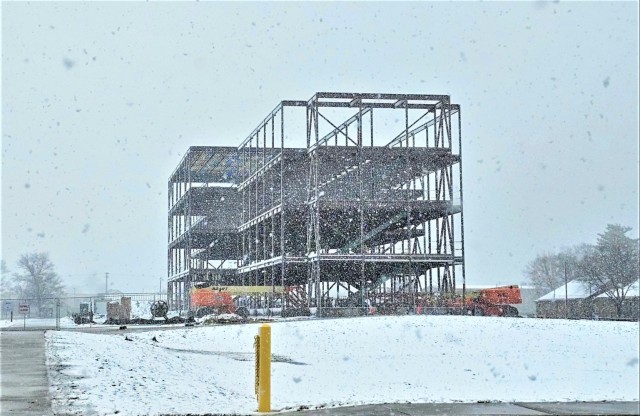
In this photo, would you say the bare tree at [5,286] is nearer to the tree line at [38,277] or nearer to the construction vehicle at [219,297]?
the tree line at [38,277]

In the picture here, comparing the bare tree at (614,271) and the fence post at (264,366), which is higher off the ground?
the bare tree at (614,271)

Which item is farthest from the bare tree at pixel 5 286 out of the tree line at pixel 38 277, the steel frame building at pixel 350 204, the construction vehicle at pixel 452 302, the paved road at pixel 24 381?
the paved road at pixel 24 381

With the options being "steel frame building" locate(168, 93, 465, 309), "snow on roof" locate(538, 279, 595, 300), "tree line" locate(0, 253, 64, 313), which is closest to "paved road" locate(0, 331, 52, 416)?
"steel frame building" locate(168, 93, 465, 309)

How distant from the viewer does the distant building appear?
6906cm

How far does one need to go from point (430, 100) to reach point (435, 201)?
6158 millimetres

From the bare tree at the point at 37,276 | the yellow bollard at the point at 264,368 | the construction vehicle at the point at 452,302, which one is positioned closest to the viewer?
the yellow bollard at the point at 264,368

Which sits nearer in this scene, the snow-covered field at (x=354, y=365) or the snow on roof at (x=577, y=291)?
the snow-covered field at (x=354, y=365)

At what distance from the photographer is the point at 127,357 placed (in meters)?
15.5

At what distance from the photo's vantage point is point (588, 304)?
74.2 meters

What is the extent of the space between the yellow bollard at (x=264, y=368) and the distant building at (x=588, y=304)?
60509 mm

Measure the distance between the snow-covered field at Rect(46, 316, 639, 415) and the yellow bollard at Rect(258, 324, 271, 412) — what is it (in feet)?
1.98

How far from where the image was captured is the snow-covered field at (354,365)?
448 inches

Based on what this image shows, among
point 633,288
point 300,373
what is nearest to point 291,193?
point 633,288

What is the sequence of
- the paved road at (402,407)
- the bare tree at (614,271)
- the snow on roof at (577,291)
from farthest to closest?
1. the snow on roof at (577,291)
2. the bare tree at (614,271)
3. the paved road at (402,407)
